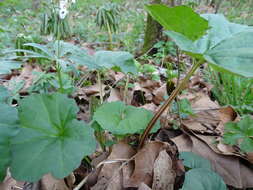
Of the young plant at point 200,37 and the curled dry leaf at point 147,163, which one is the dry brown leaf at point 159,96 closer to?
the curled dry leaf at point 147,163

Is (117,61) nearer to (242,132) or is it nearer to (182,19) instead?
(182,19)

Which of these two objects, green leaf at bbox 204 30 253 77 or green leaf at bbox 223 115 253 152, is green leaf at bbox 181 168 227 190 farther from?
green leaf at bbox 204 30 253 77

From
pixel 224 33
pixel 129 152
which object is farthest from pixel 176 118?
pixel 224 33

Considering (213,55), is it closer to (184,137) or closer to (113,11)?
(184,137)

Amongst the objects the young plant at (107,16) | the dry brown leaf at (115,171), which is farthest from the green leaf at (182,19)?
the young plant at (107,16)

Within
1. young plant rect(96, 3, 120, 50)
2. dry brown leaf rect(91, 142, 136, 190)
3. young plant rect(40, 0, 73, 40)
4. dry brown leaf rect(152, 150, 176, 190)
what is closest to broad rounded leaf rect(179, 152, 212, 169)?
dry brown leaf rect(152, 150, 176, 190)

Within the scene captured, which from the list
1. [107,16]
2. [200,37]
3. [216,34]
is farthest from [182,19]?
[107,16]
